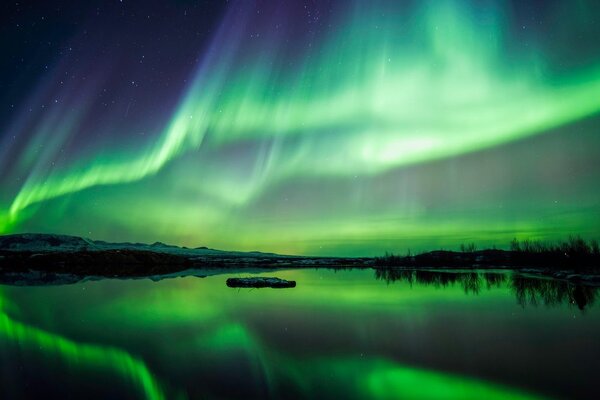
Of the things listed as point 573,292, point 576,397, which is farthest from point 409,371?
point 573,292

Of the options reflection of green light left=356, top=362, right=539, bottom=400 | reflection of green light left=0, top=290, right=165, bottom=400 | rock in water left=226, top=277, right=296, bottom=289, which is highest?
rock in water left=226, top=277, right=296, bottom=289

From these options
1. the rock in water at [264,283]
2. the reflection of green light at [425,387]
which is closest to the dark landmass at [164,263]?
the rock in water at [264,283]

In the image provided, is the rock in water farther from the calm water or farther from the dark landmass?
the dark landmass

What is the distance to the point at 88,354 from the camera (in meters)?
13.0

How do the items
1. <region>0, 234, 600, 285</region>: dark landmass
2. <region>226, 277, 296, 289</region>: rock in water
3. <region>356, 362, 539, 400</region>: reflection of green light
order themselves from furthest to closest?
1. <region>0, 234, 600, 285</region>: dark landmass
2. <region>226, 277, 296, 289</region>: rock in water
3. <region>356, 362, 539, 400</region>: reflection of green light

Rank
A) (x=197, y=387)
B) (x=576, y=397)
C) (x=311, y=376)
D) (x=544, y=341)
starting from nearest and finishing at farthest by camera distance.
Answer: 1. (x=576, y=397)
2. (x=197, y=387)
3. (x=311, y=376)
4. (x=544, y=341)

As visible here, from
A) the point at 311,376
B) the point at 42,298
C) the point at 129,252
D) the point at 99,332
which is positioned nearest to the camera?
the point at 311,376

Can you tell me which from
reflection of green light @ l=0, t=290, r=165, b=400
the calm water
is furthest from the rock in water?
reflection of green light @ l=0, t=290, r=165, b=400

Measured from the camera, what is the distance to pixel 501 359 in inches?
482

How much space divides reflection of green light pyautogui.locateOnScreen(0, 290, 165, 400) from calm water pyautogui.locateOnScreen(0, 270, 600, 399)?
50mm

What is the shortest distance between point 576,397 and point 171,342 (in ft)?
39.0

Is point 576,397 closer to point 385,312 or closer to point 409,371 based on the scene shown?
point 409,371

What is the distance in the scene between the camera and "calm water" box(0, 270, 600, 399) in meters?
9.48

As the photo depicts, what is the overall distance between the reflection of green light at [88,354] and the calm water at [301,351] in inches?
2.0
